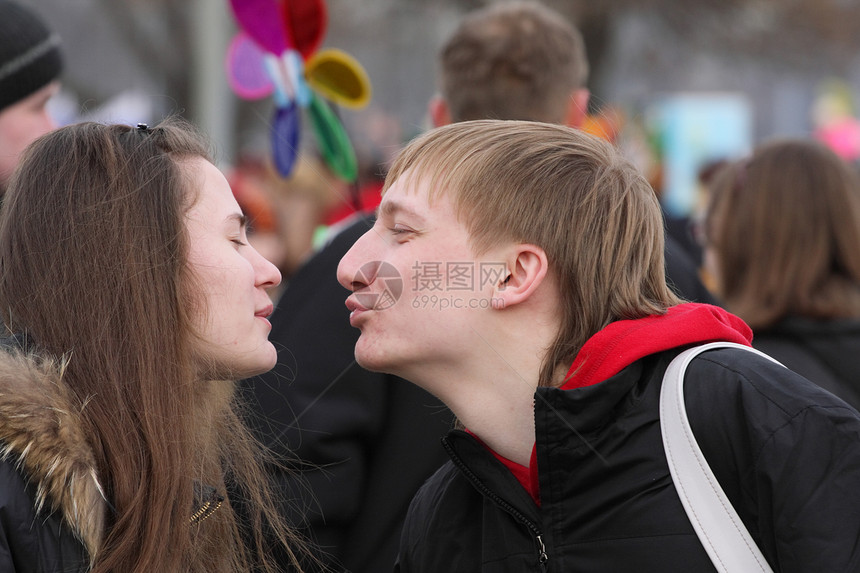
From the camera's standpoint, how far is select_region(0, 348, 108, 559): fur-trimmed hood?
1782 mm

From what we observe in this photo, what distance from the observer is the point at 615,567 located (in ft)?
5.97

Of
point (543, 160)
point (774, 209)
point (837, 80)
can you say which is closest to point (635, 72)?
point (837, 80)

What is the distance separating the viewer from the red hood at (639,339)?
188 centimetres

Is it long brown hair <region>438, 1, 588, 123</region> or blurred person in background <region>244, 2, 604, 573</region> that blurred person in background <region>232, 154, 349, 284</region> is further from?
blurred person in background <region>244, 2, 604, 573</region>

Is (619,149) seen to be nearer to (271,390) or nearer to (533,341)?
(533,341)

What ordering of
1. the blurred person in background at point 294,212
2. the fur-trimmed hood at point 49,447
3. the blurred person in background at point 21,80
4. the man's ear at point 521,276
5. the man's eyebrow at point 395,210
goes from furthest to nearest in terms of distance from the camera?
the blurred person in background at point 294,212 < the blurred person in background at point 21,80 < the man's eyebrow at point 395,210 < the man's ear at point 521,276 < the fur-trimmed hood at point 49,447

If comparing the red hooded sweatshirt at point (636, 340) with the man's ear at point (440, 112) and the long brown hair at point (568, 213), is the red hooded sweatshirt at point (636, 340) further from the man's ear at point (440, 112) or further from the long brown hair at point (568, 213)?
the man's ear at point (440, 112)

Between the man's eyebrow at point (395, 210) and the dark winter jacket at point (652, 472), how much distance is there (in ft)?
1.48

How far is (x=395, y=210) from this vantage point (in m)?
2.14

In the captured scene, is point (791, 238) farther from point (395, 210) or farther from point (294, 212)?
point (294, 212)

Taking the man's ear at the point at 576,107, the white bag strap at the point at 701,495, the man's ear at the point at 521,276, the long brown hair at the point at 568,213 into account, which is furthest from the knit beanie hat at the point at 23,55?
the white bag strap at the point at 701,495

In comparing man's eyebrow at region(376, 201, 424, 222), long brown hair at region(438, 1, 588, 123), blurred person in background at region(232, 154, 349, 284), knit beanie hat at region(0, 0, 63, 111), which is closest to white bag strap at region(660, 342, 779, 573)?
man's eyebrow at region(376, 201, 424, 222)

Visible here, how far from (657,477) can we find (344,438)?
0.98m

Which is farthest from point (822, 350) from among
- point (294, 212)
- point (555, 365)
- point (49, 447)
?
point (294, 212)
